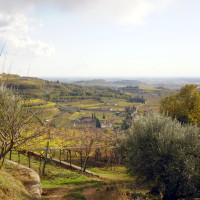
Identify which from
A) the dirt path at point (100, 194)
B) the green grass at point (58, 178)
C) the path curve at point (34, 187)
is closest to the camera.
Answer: the path curve at point (34, 187)

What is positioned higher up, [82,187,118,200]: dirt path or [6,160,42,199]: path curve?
[6,160,42,199]: path curve

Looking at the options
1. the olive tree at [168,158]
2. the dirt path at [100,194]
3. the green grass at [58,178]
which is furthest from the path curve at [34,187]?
the olive tree at [168,158]

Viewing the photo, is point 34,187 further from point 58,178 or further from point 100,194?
point 58,178

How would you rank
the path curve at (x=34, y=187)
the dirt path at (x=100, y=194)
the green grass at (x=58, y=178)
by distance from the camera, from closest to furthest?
1. the path curve at (x=34, y=187)
2. the dirt path at (x=100, y=194)
3. the green grass at (x=58, y=178)

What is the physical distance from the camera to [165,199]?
13906 mm

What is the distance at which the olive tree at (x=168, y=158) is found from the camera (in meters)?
12.8

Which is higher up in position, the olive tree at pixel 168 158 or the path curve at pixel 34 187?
the olive tree at pixel 168 158

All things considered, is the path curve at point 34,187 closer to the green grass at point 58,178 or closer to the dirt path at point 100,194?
the green grass at point 58,178

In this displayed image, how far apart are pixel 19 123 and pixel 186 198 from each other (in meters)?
11.7

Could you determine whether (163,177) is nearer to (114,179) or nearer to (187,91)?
(114,179)

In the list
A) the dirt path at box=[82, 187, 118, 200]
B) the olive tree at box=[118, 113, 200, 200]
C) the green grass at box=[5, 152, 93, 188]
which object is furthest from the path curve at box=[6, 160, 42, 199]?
the olive tree at box=[118, 113, 200, 200]

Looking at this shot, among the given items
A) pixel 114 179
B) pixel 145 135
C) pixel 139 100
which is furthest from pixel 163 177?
pixel 139 100

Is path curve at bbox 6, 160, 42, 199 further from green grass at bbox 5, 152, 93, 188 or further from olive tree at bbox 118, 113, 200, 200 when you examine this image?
olive tree at bbox 118, 113, 200, 200

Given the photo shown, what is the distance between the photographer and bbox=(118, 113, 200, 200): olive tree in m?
12.8
